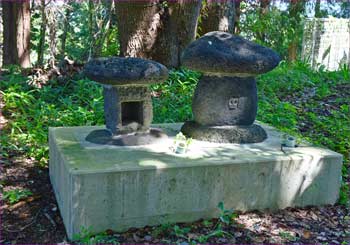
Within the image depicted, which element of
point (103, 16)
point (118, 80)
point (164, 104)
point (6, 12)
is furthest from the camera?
point (103, 16)

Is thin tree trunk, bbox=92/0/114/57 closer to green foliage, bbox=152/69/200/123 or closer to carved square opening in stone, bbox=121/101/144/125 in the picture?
green foliage, bbox=152/69/200/123

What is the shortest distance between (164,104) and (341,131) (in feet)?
8.71

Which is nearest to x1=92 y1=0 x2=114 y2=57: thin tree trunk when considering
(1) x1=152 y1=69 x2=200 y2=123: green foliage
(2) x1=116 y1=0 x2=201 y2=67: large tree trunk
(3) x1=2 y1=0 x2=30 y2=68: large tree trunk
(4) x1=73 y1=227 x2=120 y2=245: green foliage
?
(3) x1=2 y1=0 x2=30 y2=68: large tree trunk

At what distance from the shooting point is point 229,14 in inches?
351

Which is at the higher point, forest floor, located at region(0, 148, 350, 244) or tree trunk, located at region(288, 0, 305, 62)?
tree trunk, located at region(288, 0, 305, 62)

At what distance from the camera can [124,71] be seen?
4141 millimetres

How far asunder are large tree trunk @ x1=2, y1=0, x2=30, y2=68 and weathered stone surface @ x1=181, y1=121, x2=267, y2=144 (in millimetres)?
7408

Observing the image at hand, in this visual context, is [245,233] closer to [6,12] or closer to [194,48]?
[194,48]

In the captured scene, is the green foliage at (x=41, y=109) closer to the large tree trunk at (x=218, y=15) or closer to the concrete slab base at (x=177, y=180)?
the concrete slab base at (x=177, y=180)

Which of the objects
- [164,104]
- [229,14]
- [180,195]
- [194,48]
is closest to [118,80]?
[194,48]

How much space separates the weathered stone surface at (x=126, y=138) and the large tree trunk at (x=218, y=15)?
4.79m

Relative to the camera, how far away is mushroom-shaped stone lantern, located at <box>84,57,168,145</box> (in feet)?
13.7

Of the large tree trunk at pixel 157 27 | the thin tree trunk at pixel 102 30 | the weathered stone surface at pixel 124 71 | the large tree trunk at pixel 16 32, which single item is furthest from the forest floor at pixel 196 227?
the large tree trunk at pixel 16 32

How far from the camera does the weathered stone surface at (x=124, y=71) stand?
4141 mm
